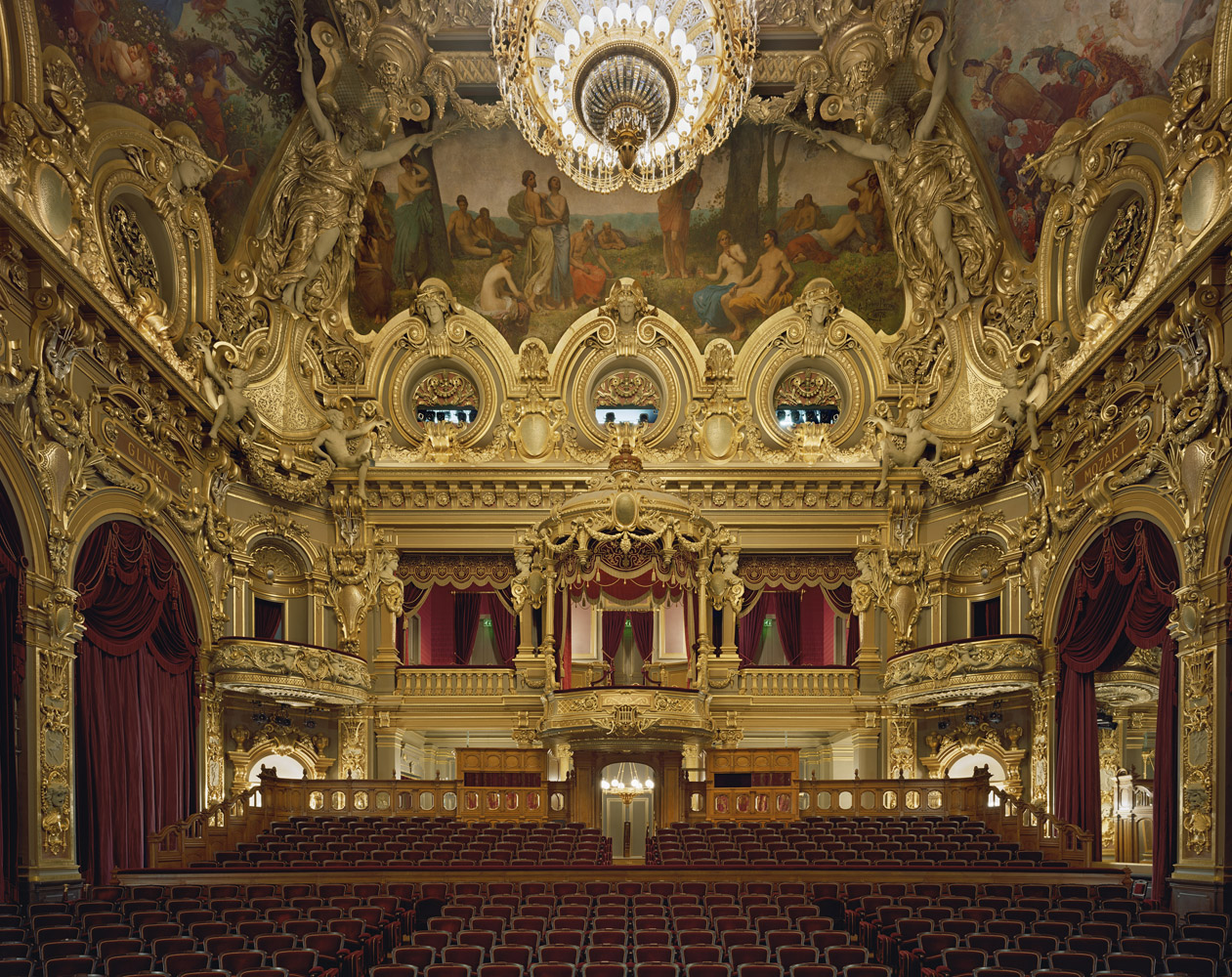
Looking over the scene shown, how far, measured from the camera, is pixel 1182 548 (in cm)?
1553

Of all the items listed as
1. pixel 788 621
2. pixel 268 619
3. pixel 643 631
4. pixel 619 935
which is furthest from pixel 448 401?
pixel 619 935

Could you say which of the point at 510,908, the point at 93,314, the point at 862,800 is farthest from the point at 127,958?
the point at 862,800

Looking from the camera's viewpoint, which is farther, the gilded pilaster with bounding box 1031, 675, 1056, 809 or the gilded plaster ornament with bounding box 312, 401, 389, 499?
the gilded plaster ornament with bounding box 312, 401, 389, 499

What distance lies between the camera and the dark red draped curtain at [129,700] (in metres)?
16.1

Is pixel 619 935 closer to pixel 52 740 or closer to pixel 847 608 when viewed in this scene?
pixel 52 740

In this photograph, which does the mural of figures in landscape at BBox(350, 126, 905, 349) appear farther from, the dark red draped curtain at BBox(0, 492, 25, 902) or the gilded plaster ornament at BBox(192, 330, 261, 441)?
the dark red draped curtain at BBox(0, 492, 25, 902)

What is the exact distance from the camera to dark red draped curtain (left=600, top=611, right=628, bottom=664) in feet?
80.0

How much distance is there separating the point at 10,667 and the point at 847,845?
10.7 m

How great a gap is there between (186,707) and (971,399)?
1552cm

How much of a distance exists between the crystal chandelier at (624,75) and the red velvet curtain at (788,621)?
11.2m

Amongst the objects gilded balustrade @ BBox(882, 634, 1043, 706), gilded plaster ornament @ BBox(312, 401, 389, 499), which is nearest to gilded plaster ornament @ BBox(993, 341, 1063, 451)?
gilded balustrade @ BBox(882, 634, 1043, 706)

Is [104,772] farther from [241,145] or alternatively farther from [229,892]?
[241,145]

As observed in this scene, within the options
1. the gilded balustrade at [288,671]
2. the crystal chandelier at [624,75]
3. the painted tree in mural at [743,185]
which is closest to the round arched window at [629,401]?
the painted tree in mural at [743,185]

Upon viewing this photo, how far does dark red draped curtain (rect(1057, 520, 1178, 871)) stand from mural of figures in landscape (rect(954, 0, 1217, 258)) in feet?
22.0
